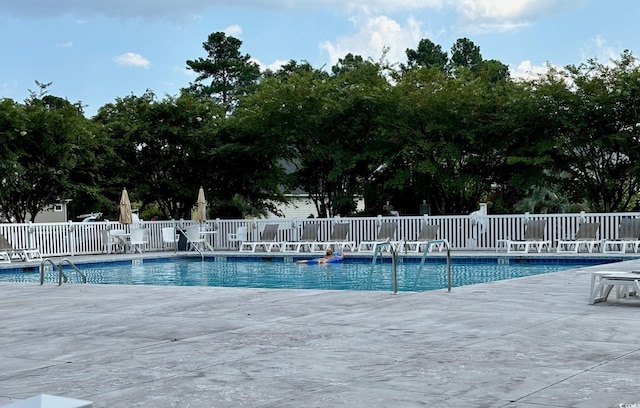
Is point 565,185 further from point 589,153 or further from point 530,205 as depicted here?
point 530,205

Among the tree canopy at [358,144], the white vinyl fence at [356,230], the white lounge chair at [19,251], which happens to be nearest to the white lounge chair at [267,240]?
the white vinyl fence at [356,230]

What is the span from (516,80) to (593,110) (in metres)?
3.35

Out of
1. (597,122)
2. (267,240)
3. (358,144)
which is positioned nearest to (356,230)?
(267,240)

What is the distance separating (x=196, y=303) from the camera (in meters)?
10.4

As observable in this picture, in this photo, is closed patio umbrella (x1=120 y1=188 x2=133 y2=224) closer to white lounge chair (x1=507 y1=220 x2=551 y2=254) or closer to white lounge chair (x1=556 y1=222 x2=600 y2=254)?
white lounge chair (x1=507 y1=220 x2=551 y2=254)

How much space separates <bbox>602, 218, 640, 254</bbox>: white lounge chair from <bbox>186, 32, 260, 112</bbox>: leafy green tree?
39.7 m

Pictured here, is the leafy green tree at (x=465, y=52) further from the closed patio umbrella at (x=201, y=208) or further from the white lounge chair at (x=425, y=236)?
the white lounge chair at (x=425, y=236)

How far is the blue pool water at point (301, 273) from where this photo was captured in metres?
15.6

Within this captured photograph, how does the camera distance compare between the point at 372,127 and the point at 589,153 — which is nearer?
the point at 589,153

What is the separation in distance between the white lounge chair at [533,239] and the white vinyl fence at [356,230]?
0.80 feet

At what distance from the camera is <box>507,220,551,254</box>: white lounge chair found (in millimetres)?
20219

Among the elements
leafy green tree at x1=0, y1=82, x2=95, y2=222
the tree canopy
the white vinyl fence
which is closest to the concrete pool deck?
the white vinyl fence

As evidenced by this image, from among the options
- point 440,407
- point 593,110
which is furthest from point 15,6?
point 440,407

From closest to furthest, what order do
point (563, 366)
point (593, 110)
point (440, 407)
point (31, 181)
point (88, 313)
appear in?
point (440, 407), point (563, 366), point (88, 313), point (593, 110), point (31, 181)
